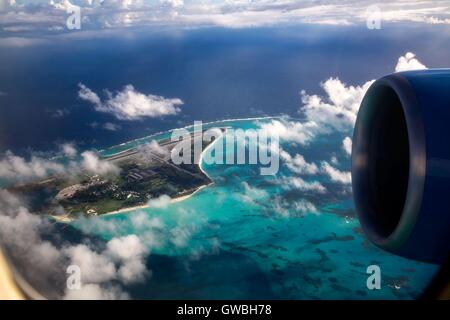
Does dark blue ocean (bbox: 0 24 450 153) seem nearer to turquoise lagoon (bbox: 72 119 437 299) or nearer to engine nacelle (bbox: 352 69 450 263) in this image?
turquoise lagoon (bbox: 72 119 437 299)

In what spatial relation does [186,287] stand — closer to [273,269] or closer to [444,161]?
[273,269]

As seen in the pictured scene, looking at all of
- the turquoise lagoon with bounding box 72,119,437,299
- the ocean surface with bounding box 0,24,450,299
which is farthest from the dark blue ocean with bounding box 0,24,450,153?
the turquoise lagoon with bounding box 72,119,437,299

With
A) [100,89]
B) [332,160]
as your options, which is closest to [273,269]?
[332,160]

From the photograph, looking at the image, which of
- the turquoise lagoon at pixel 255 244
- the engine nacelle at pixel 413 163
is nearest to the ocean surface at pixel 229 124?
the turquoise lagoon at pixel 255 244

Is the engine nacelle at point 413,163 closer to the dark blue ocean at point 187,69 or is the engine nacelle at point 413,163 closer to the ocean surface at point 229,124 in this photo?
the ocean surface at point 229,124

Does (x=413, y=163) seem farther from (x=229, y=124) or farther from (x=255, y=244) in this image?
(x=229, y=124)

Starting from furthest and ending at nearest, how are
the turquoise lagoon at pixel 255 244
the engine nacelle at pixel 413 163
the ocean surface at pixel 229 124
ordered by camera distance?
1. the ocean surface at pixel 229 124
2. the turquoise lagoon at pixel 255 244
3. the engine nacelle at pixel 413 163
